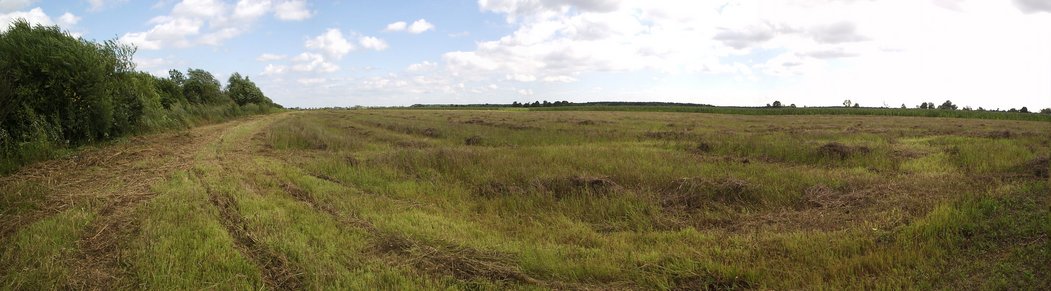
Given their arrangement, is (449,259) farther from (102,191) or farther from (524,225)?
(102,191)

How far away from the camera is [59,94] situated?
1487 centimetres

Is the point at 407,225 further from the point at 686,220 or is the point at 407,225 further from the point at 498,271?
the point at 686,220

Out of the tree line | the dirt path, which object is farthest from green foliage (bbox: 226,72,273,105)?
the dirt path

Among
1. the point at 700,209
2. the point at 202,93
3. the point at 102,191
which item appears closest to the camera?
the point at 700,209

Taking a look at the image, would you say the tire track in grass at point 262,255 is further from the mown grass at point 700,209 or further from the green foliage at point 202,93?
the green foliage at point 202,93

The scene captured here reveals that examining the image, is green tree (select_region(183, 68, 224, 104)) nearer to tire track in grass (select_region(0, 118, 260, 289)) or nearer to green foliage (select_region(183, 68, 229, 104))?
green foliage (select_region(183, 68, 229, 104))

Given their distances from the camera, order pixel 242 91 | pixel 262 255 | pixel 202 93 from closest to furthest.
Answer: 1. pixel 262 255
2. pixel 202 93
3. pixel 242 91

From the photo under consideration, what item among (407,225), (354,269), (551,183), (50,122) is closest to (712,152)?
(551,183)

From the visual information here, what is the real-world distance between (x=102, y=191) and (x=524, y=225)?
6.81 metres

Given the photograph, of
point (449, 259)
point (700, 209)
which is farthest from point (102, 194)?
point (700, 209)

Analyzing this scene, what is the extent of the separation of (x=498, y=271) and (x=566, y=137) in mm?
16238

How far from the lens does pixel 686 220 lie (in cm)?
767

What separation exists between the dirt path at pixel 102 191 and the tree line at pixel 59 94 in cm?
113

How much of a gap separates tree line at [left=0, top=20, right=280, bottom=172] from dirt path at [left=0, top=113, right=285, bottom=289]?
113cm
